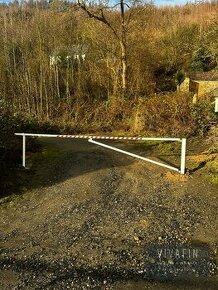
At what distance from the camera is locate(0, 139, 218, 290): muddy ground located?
566 centimetres

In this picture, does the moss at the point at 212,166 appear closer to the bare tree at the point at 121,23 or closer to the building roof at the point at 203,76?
the building roof at the point at 203,76

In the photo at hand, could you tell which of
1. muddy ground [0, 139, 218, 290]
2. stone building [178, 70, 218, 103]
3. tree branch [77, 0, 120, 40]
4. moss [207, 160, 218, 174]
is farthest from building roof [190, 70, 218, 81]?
moss [207, 160, 218, 174]

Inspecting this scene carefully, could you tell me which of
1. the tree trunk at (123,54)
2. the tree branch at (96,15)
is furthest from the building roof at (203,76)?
the tree branch at (96,15)

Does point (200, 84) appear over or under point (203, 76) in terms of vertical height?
under

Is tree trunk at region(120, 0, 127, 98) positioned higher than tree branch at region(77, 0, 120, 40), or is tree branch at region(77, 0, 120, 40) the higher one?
tree branch at region(77, 0, 120, 40)

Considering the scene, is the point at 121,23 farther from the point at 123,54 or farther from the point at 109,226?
the point at 109,226

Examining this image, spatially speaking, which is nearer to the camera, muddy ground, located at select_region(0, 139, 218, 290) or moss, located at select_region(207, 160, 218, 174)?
muddy ground, located at select_region(0, 139, 218, 290)

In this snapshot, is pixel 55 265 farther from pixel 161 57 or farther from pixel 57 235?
pixel 161 57

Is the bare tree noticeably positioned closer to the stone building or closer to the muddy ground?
the stone building

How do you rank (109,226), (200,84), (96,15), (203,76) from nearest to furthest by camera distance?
(109,226), (200,84), (203,76), (96,15)

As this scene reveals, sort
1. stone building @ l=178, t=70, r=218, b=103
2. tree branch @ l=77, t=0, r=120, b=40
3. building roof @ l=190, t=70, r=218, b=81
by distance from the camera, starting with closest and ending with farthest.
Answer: stone building @ l=178, t=70, r=218, b=103 < building roof @ l=190, t=70, r=218, b=81 < tree branch @ l=77, t=0, r=120, b=40

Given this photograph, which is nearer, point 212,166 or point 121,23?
point 212,166

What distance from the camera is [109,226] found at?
7.21 metres

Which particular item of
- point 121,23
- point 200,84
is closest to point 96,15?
point 121,23
